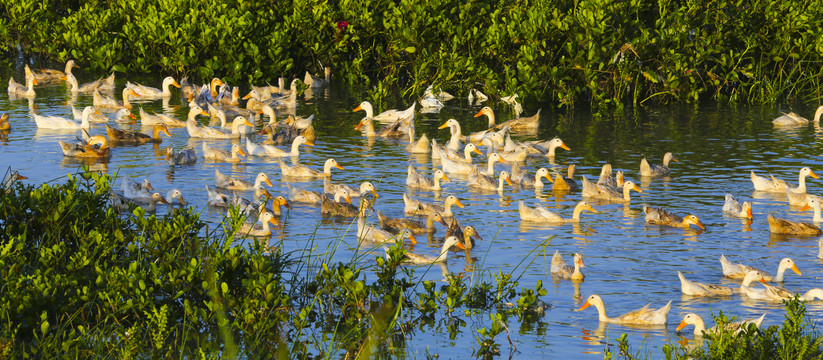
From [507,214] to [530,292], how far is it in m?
5.24

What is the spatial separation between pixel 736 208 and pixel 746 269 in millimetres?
2989

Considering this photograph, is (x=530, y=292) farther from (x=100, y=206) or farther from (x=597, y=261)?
(x=100, y=206)

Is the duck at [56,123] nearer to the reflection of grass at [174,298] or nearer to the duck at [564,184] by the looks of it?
the duck at [564,184]

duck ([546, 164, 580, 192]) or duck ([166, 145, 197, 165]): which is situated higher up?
duck ([166, 145, 197, 165])

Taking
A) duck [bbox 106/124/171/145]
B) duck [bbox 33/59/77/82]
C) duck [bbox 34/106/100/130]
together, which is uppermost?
duck [bbox 33/59/77/82]

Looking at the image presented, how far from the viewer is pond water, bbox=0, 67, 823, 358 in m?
10.2

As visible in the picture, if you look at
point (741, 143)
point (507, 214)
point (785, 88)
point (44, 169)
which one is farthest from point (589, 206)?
point (785, 88)

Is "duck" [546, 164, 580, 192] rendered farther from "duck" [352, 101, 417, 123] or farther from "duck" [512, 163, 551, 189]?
"duck" [352, 101, 417, 123]

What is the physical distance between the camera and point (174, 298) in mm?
8180

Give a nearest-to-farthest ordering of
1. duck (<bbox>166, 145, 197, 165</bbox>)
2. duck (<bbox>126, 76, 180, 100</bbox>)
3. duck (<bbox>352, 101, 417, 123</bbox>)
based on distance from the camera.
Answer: duck (<bbox>166, 145, 197, 165</bbox>)
duck (<bbox>352, 101, 417, 123</bbox>)
duck (<bbox>126, 76, 180, 100</bbox>)

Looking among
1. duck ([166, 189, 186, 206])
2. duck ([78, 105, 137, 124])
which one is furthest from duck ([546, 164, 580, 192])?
duck ([78, 105, 137, 124])

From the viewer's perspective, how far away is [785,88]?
25.2 metres

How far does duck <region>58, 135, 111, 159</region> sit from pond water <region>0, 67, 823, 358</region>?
21cm

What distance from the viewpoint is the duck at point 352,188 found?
15.0 m
